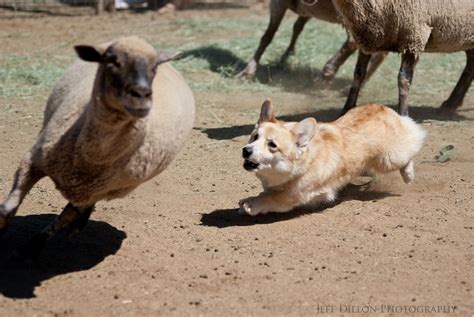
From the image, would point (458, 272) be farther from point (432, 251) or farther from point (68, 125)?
point (68, 125)

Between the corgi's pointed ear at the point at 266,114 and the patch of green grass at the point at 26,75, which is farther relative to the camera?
the patch of green grass at the point at 26,75

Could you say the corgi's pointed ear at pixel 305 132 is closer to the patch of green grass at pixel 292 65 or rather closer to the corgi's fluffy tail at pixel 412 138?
the corgi's fluffy tail at pixel 412 138

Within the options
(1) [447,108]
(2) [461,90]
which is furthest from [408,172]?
(2) [461,90]

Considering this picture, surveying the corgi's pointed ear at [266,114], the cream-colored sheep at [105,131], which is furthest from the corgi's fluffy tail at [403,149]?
the cream-colored sheep at [105,131]

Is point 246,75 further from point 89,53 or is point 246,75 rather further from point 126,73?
point 126,73

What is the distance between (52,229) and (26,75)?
5.54m

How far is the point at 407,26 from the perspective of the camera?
26.7ft

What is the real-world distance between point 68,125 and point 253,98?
18.0 ft

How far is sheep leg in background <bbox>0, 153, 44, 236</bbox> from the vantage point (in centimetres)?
488

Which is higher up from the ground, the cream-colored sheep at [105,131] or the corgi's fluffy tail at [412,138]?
the cream-colored sheep at [105,131]

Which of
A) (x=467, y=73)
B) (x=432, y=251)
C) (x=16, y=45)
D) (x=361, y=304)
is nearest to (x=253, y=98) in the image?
(x=467, y=73)

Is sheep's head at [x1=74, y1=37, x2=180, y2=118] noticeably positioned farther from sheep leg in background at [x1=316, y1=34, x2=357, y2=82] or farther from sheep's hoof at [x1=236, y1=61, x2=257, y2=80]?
sheep's hoof at [x1=236, y1=61, x2=257, y2=80]

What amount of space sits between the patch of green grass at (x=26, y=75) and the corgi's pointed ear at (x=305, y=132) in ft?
15.3

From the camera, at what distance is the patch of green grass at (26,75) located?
31.8ft
